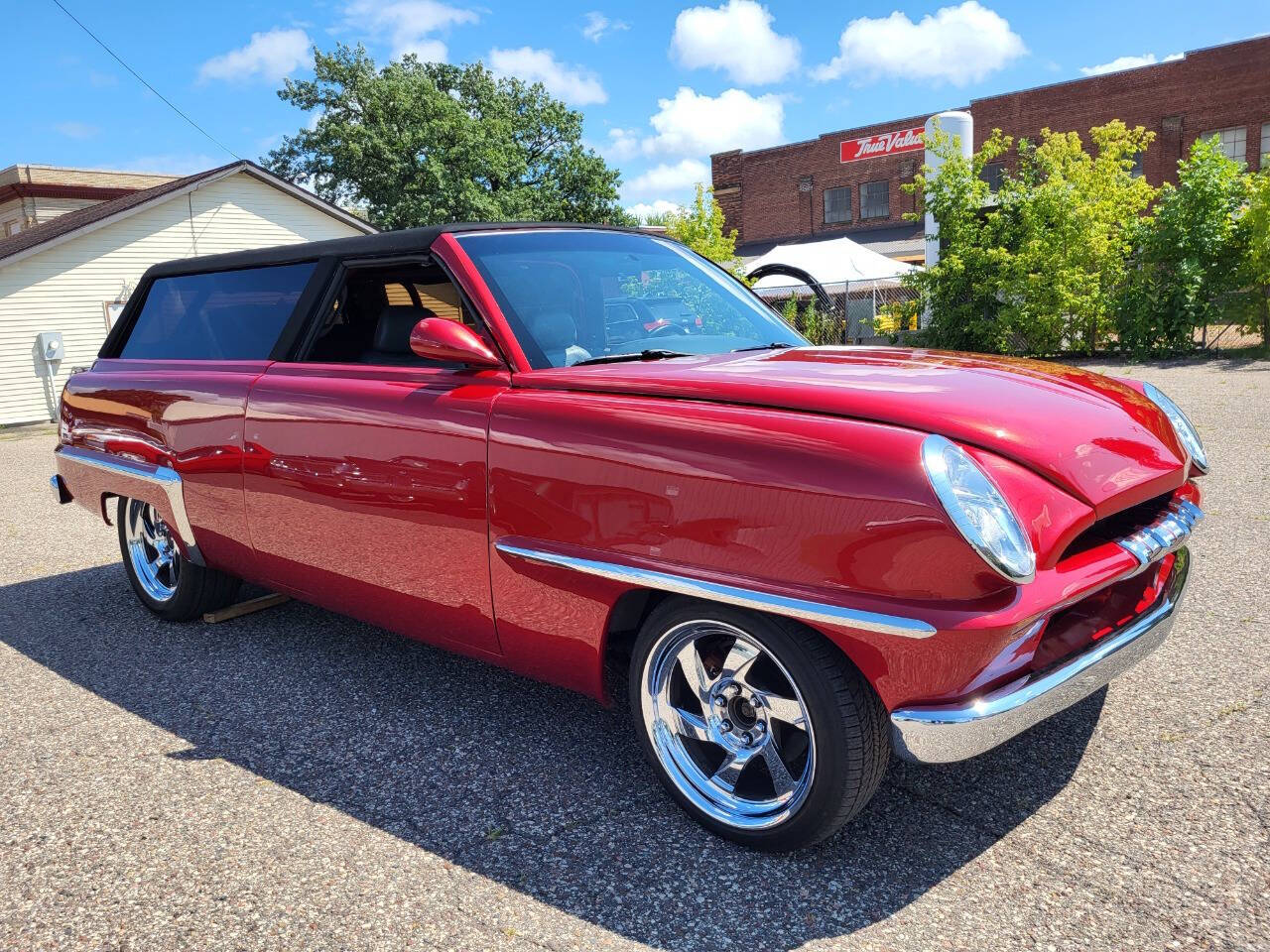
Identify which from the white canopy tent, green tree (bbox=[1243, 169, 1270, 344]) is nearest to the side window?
green tree (bbox=[1243, 169, 1270, 344])

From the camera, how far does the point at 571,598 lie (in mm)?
2773

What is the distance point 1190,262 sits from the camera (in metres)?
14.4

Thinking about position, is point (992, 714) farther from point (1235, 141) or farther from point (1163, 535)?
point (1235, 141)

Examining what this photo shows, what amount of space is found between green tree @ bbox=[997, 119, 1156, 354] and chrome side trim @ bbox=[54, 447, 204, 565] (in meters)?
13.2

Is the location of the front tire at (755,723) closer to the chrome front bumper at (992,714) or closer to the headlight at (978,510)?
the chrome front bumper at (992,714)

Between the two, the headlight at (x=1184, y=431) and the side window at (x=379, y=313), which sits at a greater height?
the side window at (x=379, y=313)

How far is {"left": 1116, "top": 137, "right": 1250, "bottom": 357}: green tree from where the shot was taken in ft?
47.1

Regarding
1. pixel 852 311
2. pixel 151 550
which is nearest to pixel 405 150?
pixel 852 311

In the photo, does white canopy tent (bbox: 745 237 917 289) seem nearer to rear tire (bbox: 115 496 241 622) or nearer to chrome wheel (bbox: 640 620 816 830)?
rear tire (bbox: 115 496 241 622)

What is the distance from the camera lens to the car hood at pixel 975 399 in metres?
2.35

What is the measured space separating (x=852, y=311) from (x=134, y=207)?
1554 centimetres

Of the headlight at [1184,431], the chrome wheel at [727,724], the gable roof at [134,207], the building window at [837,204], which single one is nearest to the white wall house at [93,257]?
the gable roof at [134,207]

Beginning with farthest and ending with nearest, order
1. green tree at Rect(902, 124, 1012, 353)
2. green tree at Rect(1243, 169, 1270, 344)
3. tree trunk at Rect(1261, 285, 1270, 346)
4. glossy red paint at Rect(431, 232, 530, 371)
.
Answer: green tree at Rect(902, 124, 1012, 353) < tree trunk at Rect(1261, 285, 1270, 346) < green tree at Rect(1243, 169, 1270, 344) < glossy red paint at Rect(431, 232, 530, 371)

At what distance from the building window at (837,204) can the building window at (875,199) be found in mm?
630
